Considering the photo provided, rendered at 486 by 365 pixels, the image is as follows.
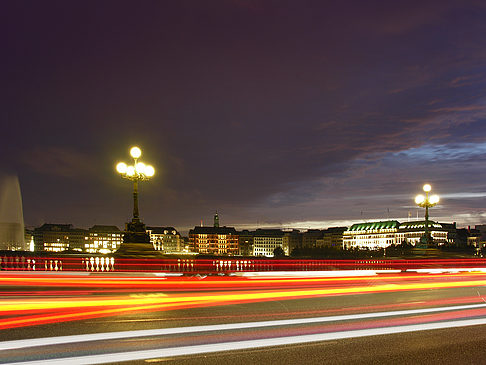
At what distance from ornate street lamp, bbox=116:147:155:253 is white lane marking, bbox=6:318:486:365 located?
1381cm

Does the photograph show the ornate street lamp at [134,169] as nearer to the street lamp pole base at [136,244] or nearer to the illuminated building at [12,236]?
the street lamp pole base at [136,244]

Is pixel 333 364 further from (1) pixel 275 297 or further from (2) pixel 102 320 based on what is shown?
(1) pixel 275 297

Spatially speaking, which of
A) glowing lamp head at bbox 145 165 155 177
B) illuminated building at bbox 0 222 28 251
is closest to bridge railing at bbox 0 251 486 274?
glowing lamp head at bbox 145 165 155 177

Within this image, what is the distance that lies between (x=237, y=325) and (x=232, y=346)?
158 cm

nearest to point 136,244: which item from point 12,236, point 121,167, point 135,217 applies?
point 135,217

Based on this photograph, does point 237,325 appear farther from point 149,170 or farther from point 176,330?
point 149,170

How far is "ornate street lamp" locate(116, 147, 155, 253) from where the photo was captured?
20.0m

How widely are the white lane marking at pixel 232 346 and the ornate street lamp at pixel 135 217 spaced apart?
13.8 metres

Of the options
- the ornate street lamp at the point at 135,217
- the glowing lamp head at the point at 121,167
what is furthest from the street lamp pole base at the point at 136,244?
the glowing lamp head at the point at 121,167

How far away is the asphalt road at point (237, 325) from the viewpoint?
608cm

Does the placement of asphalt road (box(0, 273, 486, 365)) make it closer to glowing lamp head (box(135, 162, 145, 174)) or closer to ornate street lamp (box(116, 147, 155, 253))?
ornate street lamp (box(116, 147, 155, 253))

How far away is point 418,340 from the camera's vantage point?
23.2 feet

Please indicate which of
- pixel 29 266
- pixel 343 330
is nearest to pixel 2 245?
pixel 29 266

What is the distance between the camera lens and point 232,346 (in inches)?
256
